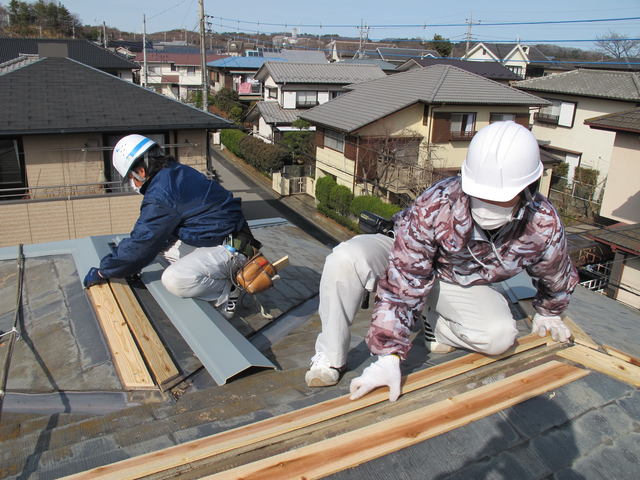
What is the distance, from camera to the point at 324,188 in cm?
2245

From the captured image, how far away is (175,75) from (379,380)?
50.8 meters

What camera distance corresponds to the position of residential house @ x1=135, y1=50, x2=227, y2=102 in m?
46.6

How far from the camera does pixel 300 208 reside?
23656 mm

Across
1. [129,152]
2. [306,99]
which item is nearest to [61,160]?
[129,152]

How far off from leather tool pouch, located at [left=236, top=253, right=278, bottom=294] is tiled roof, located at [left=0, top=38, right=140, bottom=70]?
26.4 meters

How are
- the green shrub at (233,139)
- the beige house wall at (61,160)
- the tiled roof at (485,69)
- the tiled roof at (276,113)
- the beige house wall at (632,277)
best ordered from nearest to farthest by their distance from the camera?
the beige house wall at (632,277), the beige house wall at (61,160), the tiled roof at (276,113), the green shrub at (233,139), the tiled roof at (485,69)

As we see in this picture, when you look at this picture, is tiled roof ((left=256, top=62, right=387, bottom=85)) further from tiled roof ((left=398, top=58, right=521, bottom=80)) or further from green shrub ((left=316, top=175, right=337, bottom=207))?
green shrub ((left=316, top=175, right=337, bottom=207))

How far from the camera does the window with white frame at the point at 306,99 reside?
31.8 metres

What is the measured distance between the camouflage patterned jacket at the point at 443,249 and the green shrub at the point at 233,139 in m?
29.6

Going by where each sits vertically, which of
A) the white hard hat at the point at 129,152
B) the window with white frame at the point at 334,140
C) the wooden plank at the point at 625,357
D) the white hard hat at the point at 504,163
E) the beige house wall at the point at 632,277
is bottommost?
the beige house wall at the point at 632,277

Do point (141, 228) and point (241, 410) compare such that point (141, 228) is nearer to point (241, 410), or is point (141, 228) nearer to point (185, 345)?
point (185, 345)

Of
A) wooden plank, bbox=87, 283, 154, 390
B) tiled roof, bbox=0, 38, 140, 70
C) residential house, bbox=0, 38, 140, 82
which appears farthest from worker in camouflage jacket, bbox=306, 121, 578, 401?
tiled roof, bbox=0, 38, 140, 70

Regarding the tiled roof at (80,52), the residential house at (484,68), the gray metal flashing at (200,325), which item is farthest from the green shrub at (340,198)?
the residential house at (484,68)

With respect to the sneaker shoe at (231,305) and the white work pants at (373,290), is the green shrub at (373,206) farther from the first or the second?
the white work pants at (373,290)
